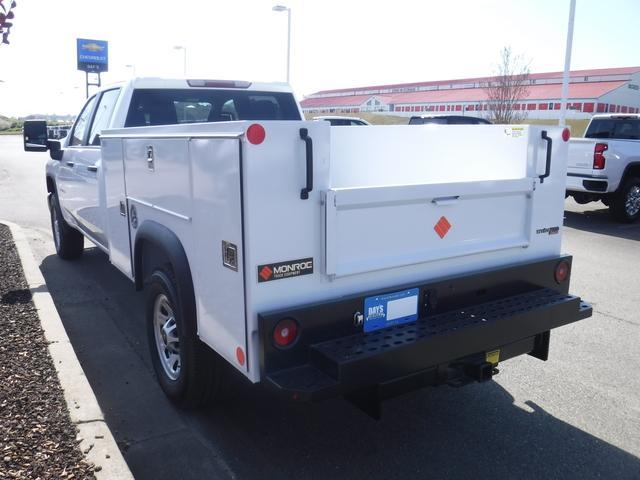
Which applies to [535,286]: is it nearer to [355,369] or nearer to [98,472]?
[355,369]

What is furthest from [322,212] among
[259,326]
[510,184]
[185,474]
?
[185,474]

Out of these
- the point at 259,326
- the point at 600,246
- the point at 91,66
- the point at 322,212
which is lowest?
the point at 600,246

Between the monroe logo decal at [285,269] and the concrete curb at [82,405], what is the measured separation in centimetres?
125

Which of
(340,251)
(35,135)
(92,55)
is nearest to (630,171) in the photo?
(35,135)

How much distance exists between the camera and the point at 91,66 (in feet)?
205

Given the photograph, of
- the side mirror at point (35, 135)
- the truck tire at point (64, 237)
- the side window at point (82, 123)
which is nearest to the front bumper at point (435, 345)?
the side window at point (82, 123)

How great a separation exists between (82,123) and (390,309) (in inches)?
192

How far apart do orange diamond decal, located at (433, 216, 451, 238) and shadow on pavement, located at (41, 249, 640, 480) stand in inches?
48.7

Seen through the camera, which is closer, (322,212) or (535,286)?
(322,212)

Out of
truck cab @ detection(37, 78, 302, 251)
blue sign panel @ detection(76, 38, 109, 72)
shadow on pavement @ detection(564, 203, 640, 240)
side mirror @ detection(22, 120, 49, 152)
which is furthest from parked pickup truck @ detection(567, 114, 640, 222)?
blue sign panel @ detection(76, 38, 109, 72)

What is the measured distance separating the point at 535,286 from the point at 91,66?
219ft

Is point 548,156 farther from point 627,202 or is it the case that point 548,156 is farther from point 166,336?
point 627,202

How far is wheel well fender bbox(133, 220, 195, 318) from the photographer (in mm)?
3324

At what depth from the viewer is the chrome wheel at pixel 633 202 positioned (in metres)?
11.6
